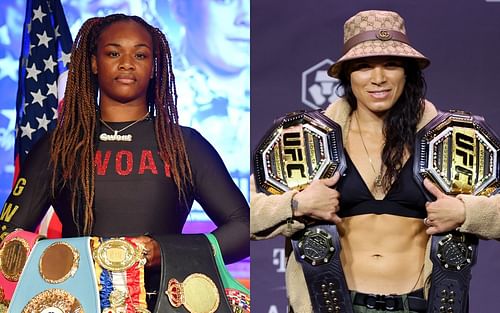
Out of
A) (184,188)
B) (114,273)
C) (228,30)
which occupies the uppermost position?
(228,30)

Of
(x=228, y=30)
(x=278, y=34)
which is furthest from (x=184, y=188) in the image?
(x=278, y=34)

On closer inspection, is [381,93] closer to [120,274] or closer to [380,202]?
[380,202]

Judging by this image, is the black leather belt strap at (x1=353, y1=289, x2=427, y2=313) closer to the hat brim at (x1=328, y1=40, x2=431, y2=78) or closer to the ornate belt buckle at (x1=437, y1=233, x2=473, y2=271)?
the ornate belt buckle at (x1=437, y1=233, x2=473, y2=271)

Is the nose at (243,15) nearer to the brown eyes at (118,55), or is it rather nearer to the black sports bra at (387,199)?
the brown eyes at (118,55)

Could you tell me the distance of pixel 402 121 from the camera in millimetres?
3893

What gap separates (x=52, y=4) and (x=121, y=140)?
586mm

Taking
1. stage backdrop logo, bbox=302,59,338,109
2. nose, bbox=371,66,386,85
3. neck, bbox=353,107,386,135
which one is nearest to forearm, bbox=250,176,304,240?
neck, bbox=353,107,386,135

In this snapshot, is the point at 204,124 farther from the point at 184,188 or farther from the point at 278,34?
the point at 278,34

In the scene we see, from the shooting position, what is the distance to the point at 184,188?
11.7 feet

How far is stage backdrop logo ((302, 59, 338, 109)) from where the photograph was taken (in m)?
5.19

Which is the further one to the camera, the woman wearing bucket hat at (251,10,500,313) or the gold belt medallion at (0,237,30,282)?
the woman wearing bucket hat at (251,10,500,313)

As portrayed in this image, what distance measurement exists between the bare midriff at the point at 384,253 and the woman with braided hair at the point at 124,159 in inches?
19.0

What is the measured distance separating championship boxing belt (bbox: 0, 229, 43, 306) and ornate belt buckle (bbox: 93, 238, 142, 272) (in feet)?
0.81

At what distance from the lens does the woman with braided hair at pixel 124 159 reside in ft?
11.6
